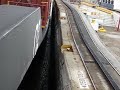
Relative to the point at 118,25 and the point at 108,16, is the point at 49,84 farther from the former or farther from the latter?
the point at 108,16

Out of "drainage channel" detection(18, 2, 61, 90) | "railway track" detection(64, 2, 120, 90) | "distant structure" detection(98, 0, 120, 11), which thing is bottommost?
"drainage channel" detection(18, 2, 61, 90)

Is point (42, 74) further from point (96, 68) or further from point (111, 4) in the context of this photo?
point (111, 4)

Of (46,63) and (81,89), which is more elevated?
(81,89)

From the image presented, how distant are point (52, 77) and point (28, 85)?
1426 mm

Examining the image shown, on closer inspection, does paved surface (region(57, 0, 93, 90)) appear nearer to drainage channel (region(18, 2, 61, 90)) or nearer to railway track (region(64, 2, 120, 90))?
railway track (region(64, 2, 120, 90))

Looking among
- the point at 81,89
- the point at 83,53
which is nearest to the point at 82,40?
the point at 83,53

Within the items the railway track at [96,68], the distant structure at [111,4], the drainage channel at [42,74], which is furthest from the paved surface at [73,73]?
the distant structure at [111,4]

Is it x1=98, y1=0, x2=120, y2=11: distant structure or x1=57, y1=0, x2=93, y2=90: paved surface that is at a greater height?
x1=98, y1=0, x2=120, y2=11: distant structure

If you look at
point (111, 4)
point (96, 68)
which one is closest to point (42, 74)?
point (96, 68)

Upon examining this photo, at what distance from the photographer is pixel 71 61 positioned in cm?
756

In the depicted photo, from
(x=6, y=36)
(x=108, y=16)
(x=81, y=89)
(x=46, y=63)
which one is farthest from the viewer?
(x=108, y=16)

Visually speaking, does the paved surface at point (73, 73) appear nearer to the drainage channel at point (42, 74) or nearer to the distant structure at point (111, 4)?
the drainage channel at point (42, 74)

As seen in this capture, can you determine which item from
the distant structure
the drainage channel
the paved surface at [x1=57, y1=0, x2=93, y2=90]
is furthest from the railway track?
the distant structure

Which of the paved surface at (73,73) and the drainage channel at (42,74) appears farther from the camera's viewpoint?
the drainage channel at (42,74)
